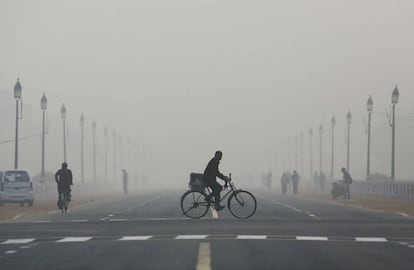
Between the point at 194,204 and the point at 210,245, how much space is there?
37.1 ft

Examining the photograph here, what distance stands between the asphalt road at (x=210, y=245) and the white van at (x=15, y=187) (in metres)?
20.9

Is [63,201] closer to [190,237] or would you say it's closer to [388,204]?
[388,204]

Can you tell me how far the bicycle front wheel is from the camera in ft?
103

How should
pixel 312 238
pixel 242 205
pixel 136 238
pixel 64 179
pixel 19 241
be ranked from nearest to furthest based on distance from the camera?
pixel 19 241, pixel 312 238, pixel 136 238, pixel 242 205, pixel 64 179

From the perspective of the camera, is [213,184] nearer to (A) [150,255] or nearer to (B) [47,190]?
(A) [150,255]

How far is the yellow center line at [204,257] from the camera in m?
15.8

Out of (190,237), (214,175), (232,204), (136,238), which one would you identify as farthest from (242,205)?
(136,238)

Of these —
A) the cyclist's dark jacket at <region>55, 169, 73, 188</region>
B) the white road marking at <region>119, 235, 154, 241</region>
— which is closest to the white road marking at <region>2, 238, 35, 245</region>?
the white road marking at <region>119, 235, 154, 241</region>

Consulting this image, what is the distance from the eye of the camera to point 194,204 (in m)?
31.7

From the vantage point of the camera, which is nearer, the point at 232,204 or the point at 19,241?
the point at 19,241

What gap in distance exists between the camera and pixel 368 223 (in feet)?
101

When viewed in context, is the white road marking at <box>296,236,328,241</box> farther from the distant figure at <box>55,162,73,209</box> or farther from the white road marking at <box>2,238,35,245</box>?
the distant figure at <box>55,162,73,209</box>

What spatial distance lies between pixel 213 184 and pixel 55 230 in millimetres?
4757

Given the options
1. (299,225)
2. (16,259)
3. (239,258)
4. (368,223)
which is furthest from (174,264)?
(368,223)
